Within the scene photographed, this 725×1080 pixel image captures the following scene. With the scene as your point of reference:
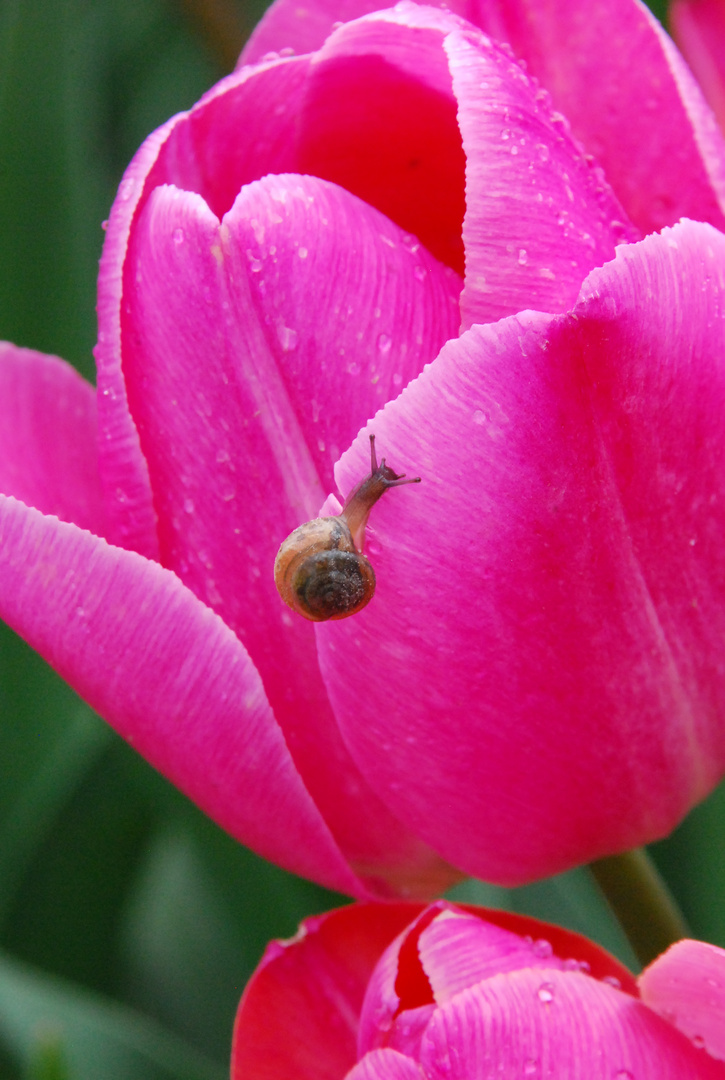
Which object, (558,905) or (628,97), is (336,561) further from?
(558,905)

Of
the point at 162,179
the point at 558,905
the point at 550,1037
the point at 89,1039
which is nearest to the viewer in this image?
the point at 550,1037

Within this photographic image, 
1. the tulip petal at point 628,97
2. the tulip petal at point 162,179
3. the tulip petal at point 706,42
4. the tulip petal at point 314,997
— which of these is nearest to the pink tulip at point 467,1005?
the tulip petal at point 314,997

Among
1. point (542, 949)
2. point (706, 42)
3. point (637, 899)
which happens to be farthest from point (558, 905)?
point (706, 42)

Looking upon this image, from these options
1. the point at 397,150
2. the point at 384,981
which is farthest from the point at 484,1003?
the point at 397,150

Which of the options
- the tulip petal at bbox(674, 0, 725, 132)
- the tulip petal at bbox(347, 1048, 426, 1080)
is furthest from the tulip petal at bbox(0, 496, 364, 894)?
the tulip petal at bbox(674, 0, 725, 132)

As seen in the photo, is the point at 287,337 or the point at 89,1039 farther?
the point at 89,1039

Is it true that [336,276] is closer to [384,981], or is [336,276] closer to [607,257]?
[607,257]

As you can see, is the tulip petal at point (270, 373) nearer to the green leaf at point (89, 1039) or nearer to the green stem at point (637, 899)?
the green stem at point (637, 899)
